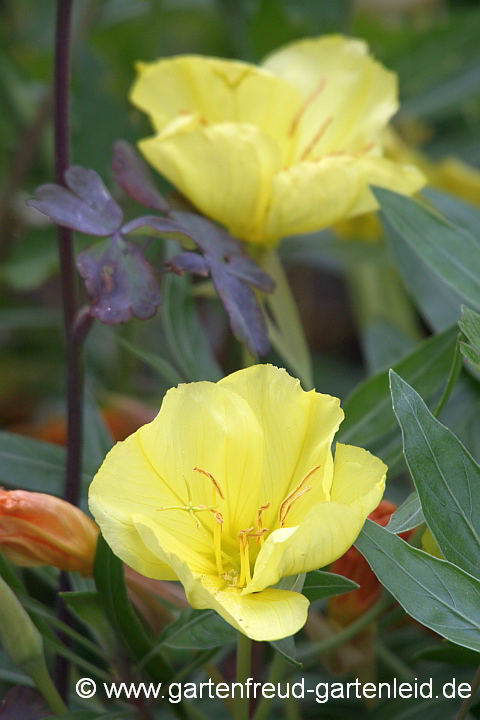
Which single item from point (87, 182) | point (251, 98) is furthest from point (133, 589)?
point (251, 98)

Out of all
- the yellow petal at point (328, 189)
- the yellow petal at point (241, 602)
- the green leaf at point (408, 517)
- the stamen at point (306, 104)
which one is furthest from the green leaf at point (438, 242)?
the yellow petal at point (241, 602)

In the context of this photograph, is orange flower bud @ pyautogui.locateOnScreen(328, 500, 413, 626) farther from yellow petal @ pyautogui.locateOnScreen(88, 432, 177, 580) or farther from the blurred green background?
the blurred green background

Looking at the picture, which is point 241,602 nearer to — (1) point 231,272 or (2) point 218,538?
(2) point 218,538

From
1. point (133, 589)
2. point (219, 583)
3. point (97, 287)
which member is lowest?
point (133, 589)

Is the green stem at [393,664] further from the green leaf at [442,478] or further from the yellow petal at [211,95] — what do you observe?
Answer: the yellow petal at [211,95]

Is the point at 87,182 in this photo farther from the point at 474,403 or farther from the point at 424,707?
the point at 424,707

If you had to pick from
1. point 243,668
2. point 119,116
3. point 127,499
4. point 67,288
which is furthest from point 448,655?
point 119,116
